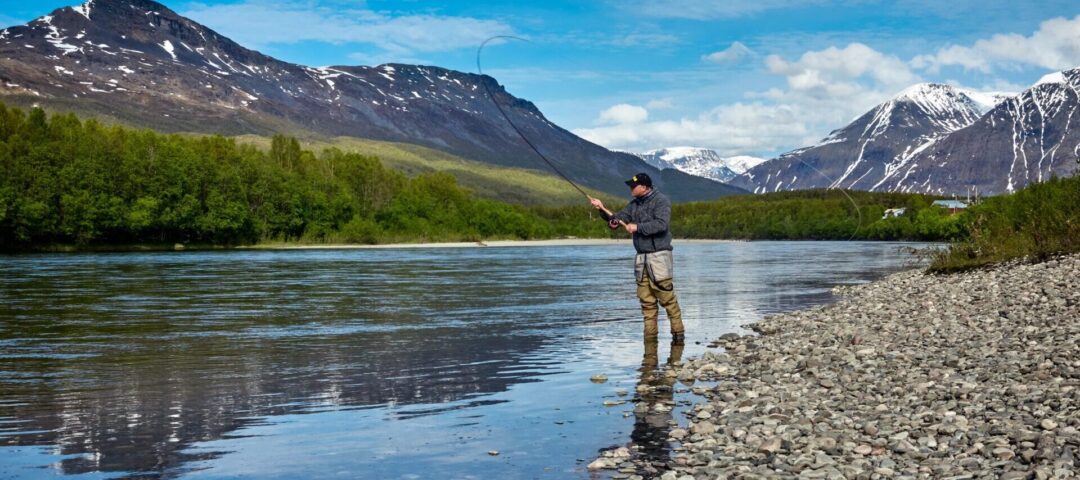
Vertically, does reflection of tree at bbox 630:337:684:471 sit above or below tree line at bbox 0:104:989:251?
below

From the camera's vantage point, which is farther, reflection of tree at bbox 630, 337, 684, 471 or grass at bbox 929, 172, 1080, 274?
grass at bbox 929, 172, 1080, 274

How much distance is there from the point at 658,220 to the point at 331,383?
5504 mm

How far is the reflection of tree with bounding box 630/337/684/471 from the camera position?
9352 mm

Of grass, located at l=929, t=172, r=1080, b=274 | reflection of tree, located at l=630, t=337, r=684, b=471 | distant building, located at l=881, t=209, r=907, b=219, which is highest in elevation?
distant building, located at l=881, t=209, r=907, b=219

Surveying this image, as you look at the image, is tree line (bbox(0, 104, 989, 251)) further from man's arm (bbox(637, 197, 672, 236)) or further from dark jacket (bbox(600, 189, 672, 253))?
man's arm (bbox(637, 197, 672, 236))

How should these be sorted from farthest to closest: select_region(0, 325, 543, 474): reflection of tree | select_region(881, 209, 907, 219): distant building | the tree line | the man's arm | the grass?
select_region(881, 209, 907, 219): distant building, the tree line, the grass, the man's arm, select_region(0, 325, 543, 474): reflection of tree

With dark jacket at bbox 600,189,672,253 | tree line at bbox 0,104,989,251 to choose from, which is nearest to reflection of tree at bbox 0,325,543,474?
dark jacket at bbox 600,189,672,253

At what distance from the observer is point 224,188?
114 metres

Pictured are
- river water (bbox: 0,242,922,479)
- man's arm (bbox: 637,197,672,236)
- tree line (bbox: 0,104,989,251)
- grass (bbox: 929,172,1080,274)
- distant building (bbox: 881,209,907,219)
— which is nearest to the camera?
river water (bbox: 0,242,922,479)

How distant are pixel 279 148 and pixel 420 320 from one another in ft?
431

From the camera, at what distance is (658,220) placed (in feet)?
50.5

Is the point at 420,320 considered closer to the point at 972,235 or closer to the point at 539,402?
the point at 539,402

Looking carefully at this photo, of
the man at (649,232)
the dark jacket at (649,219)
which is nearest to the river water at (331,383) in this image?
the man at (649,232)

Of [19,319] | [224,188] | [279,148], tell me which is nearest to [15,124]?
[224,188]
